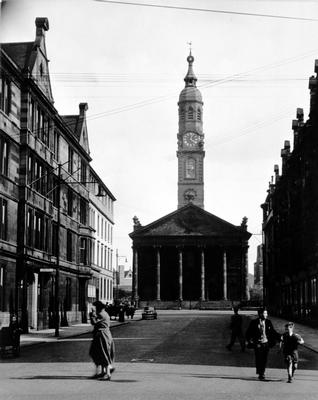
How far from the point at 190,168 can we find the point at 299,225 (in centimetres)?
7982

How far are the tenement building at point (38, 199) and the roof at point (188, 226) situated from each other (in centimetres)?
5668

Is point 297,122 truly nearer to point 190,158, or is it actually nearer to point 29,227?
point 29,227

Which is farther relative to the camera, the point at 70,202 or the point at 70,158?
the point at 70,158

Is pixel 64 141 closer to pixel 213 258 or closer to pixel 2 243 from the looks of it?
pixel 2 243

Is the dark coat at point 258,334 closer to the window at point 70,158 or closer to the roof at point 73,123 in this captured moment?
the window at point 70,158

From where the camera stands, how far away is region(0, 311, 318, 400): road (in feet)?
43.0

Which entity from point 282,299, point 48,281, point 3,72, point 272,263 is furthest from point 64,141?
point 272,263

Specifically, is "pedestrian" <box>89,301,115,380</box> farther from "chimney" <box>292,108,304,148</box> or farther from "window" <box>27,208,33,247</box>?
"chimney" <box>292,108,304,148</box>

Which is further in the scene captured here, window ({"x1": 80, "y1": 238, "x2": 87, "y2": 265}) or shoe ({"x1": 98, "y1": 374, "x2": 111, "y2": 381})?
window ({"x1": 80, "y1": 238, "x2": 87, "y2": 265})

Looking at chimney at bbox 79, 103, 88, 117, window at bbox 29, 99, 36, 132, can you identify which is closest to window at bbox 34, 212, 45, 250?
window at bbox 29, 99, 36, 132

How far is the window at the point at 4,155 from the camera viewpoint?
32188mm

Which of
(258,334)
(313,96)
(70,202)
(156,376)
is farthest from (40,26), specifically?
(258,334)

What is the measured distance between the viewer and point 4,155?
108 ft

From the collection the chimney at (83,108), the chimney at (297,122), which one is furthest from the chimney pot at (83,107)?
the chimney at (297,122)
